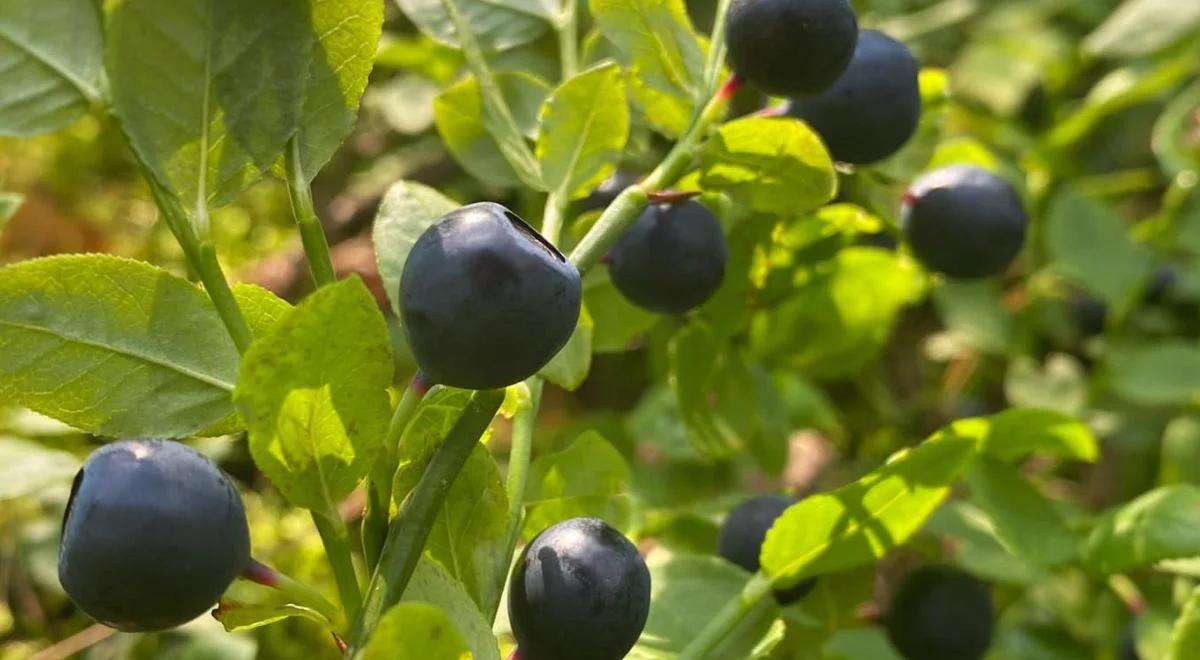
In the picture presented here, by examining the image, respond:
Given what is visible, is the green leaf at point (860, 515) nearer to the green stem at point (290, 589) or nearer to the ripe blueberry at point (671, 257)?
the ripe blueberry at point (671, 257)

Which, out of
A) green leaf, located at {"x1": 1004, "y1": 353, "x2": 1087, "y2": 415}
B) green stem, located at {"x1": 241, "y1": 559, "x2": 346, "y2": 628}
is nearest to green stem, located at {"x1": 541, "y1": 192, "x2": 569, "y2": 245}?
green stem, located at {"x1": 241, "y1": 559, "x2": 346, "y2": 628}

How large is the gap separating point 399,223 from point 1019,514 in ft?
1.78

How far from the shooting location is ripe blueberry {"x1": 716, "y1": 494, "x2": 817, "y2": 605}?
0.83 metres

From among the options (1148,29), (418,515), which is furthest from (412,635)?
(1148,29)

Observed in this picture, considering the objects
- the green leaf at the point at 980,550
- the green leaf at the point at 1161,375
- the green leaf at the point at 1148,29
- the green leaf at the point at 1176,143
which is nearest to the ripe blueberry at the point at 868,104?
the green leaf at the point at 980,550

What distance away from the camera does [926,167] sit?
1.04 metres

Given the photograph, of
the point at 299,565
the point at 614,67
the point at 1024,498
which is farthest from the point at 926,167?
the point at 299,565

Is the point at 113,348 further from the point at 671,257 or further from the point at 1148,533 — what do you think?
the point at 1148,533

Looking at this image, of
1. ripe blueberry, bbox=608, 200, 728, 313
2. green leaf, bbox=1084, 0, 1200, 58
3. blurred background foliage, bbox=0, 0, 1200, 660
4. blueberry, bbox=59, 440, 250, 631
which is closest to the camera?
blueberry, bbox=59, 440, 250, 631

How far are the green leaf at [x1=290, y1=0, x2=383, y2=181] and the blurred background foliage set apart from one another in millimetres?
293

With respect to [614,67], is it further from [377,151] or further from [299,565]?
[377,151]

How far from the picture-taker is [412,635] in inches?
20.2

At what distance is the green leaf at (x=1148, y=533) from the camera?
35.2 inches

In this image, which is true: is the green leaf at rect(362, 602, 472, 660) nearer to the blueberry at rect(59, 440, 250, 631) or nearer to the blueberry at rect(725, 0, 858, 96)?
the blueberry at rect(59, 440, 250, 631)
